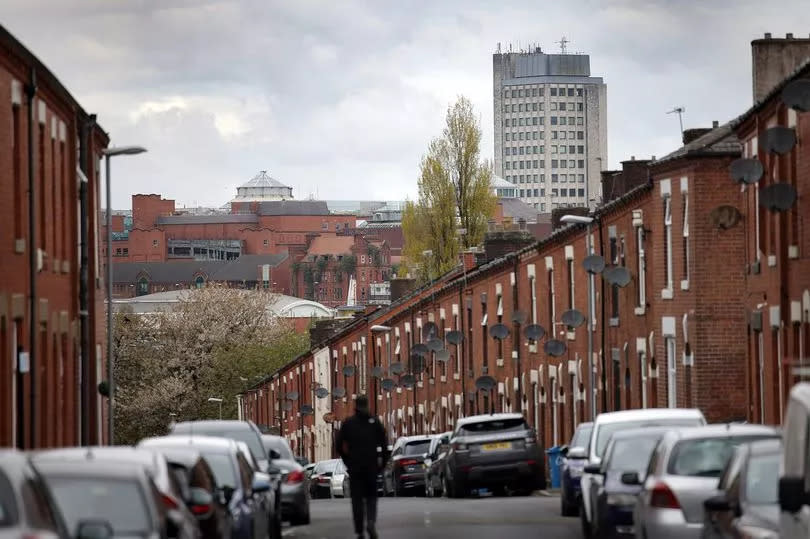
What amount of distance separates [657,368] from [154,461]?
83.7 feet

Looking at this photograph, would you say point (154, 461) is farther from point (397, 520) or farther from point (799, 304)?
point (799, 304)

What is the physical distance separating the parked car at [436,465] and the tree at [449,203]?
53191 mm

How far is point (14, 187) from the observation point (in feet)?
93.7

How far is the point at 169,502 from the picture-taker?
15234 millimetres

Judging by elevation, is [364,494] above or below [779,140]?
below

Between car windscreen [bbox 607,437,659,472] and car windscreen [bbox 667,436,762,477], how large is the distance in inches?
139

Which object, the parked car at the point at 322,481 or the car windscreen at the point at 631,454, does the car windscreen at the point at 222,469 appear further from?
the parked car at the point at 322,481

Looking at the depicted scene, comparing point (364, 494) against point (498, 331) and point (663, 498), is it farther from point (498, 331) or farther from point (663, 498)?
point (498, 331)

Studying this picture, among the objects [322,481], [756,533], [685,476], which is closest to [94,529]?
[756,533]

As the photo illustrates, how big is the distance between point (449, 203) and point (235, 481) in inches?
3105

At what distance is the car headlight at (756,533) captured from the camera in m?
13.8

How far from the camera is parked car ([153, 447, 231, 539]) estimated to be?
16875mm

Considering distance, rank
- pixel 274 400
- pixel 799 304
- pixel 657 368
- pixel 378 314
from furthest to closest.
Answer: pixel 274 400 → pixel 378 314 → pixel 657 368 → pixel 799 304

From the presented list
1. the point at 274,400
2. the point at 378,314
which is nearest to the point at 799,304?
the point at 378,314
